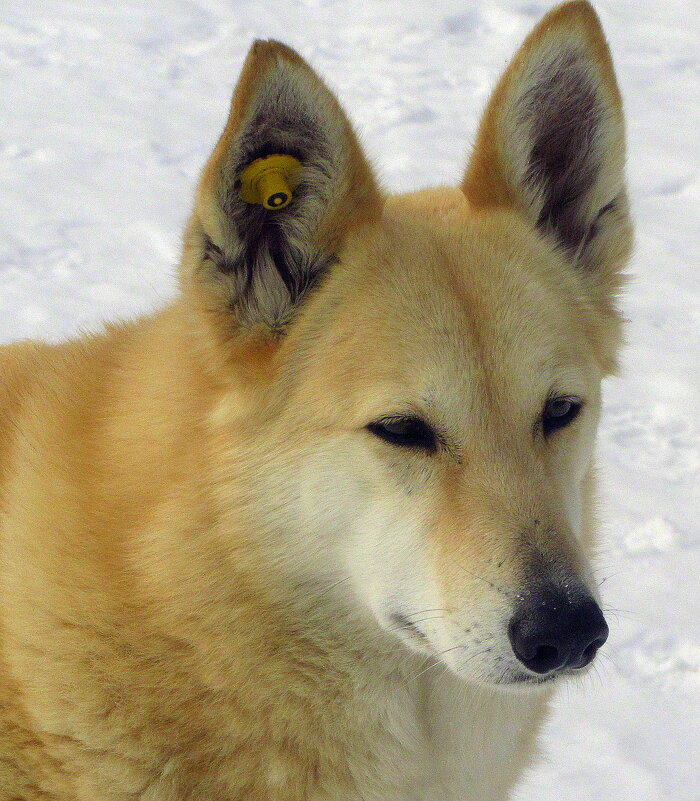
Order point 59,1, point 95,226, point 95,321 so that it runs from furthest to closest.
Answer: point 59,1 → point 95,226 → point 95,321

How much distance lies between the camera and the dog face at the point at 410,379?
2.14m

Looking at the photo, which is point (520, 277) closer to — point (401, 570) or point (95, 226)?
point (401, 570)

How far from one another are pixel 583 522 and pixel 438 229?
34.8 inches

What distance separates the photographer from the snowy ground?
345 centimetres

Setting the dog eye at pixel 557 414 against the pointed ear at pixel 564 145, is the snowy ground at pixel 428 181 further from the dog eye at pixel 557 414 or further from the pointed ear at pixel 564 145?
the dog eye at pixel 557 414

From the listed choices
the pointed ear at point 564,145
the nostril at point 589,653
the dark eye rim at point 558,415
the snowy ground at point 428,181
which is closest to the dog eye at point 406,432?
the dark eye rim at point 558,415

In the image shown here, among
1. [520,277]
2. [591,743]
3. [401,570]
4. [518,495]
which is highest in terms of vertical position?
[520,277]

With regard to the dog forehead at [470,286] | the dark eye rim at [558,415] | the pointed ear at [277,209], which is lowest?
the dark eye rim at [558,415]

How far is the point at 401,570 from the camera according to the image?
2.24 meters

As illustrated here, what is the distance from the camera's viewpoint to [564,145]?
8.77 ft

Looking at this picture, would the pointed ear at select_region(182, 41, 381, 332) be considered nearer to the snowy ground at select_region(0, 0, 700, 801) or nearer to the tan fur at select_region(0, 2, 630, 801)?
the tan fur at select_region(0, 2, 630, 801)

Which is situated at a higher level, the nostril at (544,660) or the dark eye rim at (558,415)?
the dark eye rim at (558,415)

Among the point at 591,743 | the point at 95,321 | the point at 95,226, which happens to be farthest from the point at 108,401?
the point at 95,226

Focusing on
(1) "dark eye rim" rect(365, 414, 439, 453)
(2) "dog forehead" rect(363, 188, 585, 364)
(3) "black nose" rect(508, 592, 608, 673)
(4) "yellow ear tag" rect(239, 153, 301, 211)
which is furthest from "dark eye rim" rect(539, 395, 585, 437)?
(4) "yellow ear tag" rect(239, 153, 301, 211)
